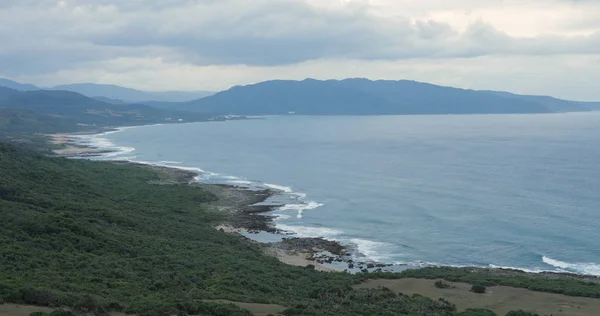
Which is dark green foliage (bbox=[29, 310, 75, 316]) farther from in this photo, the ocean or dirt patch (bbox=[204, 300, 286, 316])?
the ocean

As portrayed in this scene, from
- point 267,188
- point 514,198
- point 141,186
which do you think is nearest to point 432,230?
point 514,198

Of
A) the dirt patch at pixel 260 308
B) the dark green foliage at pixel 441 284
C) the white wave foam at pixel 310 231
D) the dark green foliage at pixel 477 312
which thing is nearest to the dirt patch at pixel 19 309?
the dirt patch at pixel 260 308

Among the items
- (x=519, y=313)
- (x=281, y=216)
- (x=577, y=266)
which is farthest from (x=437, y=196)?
(x=519, y=313)

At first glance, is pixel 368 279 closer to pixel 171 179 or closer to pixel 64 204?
pixel 64 204

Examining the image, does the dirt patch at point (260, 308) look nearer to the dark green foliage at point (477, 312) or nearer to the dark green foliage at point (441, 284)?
the dark green foliage at point (477, 312)

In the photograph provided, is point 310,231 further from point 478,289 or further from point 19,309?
point 19,309
